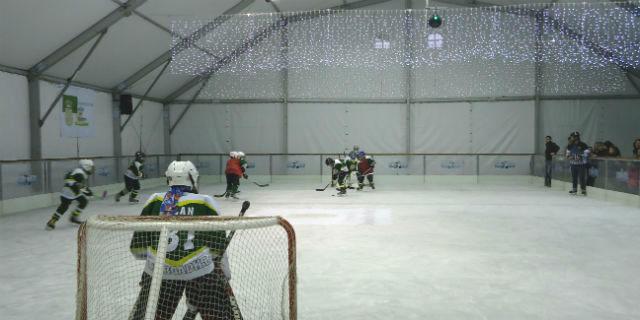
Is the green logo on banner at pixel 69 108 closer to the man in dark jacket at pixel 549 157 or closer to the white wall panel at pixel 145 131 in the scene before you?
the white wall panel at pixel 145 131

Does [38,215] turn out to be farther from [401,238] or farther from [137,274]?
[401,238]

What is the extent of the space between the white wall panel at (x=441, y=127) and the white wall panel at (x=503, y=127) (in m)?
0.34

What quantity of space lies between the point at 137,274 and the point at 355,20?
45.9 ft

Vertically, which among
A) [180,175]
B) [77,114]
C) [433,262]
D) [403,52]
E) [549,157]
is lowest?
[433,262]

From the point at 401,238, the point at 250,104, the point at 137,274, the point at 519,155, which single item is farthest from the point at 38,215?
the point at 519,155

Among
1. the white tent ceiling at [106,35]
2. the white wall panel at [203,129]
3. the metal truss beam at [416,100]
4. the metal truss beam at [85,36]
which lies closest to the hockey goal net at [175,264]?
the white tent ceiling at [106,35]

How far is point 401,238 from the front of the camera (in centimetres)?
668

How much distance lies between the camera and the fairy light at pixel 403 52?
1488 centimetres

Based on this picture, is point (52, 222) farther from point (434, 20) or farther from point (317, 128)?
point (317, 128)

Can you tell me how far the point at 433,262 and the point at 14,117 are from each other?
10187 mm

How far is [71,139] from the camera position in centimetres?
1266

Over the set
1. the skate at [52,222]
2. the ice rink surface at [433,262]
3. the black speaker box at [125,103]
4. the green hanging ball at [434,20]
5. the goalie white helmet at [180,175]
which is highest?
the green hanging ball at [434,20]

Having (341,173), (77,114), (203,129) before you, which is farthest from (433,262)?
(203,129)

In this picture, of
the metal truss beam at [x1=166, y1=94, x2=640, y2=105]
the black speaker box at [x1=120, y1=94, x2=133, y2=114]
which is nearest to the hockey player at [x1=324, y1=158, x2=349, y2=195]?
the metal truss beam at [x1=166, y1=94, x2=640, y2=105]
